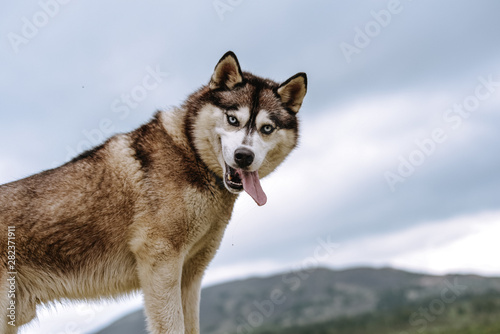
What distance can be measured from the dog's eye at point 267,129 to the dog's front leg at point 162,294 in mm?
2028

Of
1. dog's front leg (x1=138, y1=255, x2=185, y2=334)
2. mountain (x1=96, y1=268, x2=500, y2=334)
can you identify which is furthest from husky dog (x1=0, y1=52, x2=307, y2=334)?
mountain (x1=96, y1=268, x2=500, y2=334)

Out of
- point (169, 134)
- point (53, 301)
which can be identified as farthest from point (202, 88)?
point (53, 301)

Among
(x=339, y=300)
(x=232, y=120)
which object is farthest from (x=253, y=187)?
(x=339, y=300)

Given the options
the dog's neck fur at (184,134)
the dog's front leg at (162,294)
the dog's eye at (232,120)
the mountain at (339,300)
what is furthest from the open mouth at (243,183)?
the mountain at (339,300)

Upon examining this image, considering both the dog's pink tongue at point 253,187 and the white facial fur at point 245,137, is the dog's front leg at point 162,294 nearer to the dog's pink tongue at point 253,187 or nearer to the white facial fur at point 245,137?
the dog's pink tongue at point 253,187

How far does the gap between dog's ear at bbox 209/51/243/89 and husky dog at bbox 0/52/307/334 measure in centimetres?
1

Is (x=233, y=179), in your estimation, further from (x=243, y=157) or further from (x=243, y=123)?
(x=243, y=123)

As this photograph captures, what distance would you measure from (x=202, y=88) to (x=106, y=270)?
2883mm

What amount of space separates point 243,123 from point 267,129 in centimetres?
36

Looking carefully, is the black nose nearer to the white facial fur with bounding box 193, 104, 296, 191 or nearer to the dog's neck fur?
the white facial fur with bounding box 193, 104, 296, 191

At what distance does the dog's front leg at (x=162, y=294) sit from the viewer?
6516 millimetres

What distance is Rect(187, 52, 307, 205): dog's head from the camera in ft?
22.0

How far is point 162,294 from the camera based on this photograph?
6504mm

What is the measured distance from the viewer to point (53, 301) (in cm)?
688
